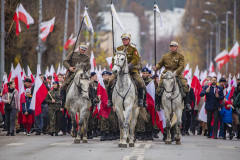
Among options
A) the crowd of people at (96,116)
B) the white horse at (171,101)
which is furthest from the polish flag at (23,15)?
the white horse at (171,101)

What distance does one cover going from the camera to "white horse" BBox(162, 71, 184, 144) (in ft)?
47.9

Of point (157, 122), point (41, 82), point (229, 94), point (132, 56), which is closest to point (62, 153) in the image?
point (132, 56)

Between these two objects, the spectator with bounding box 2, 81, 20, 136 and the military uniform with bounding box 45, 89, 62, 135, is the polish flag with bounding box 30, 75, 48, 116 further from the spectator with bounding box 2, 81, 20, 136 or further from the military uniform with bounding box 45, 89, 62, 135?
the spectator with bounding box 2, 81, 20, 136

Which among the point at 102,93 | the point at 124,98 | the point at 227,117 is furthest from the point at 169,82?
the point at 227,117

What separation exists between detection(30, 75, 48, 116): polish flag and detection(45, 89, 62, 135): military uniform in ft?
0.77

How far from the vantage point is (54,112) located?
1789cm

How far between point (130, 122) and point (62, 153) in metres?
3.02

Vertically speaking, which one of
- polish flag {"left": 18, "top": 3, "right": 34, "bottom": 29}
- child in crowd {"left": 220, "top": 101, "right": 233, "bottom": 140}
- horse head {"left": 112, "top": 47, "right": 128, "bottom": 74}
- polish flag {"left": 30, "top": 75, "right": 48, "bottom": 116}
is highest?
polish flag {"left": 18, "top": 3, "right": 34, "bottom": 29}

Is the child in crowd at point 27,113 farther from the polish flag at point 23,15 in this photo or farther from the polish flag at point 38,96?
the polish flag at point 23,15

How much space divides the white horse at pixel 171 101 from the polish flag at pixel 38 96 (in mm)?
5160

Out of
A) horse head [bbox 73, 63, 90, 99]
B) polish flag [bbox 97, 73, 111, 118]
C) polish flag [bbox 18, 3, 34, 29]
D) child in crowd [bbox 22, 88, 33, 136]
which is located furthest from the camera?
polish flag [bbox 18, 3, 34, 29]

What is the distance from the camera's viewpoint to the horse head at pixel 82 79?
14.3 meters

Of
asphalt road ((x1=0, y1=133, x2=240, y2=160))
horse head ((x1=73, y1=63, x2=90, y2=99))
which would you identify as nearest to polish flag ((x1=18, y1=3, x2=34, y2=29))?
horse head ((x1=73, y1=63, x2=90, y2=99))

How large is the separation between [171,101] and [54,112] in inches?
199
